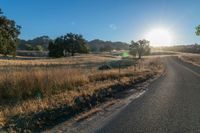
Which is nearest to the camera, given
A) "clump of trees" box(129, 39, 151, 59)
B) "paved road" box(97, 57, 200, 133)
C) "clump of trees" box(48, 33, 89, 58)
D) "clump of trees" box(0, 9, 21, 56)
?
"paved road" box(97, 57, 200, 133)

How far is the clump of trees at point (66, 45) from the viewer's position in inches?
3573

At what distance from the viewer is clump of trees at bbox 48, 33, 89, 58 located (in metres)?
90.8

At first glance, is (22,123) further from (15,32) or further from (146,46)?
(146,46)

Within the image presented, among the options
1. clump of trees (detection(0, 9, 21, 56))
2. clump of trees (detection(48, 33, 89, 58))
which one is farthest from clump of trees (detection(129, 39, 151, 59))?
clump of trees (detection(0, 9, 21, 56))

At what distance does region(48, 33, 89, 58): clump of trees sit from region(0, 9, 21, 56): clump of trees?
69.8 meters

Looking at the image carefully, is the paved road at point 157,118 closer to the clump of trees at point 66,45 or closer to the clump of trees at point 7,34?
the clump of trees at point 7,34

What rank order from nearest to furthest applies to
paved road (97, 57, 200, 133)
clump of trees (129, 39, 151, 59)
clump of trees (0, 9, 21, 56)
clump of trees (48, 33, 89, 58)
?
1. paved road (97, 57, 200, 133)
2. clump of trees (0, 9, 21, 56)
3. clump of trees (48, 33, 89, 58)
4. clump of trees (129, 39, 151, 59)

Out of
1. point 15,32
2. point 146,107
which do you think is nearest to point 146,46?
point 15,32

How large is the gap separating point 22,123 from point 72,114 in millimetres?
1975

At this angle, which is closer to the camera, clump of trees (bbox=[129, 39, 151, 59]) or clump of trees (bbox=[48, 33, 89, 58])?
clump of trees (bbox=[48, 33, 89, 58])

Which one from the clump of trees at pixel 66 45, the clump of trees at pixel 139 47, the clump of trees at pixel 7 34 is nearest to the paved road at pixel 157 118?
the clump of trees at pixel 7 34

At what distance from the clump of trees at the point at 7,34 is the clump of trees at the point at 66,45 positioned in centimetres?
6985

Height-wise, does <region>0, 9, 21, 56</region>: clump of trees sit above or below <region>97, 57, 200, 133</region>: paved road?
above

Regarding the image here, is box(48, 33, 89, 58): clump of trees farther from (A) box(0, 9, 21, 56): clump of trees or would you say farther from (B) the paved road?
(B) the paved road
